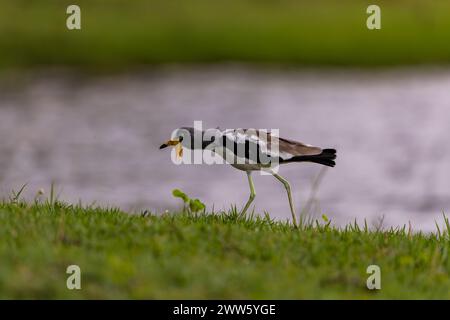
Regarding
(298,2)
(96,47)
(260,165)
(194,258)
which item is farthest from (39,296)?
(298,2)

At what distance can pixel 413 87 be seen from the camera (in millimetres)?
34156

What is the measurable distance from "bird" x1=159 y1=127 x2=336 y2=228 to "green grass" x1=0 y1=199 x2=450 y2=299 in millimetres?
622

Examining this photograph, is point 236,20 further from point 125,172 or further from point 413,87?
point 125,172

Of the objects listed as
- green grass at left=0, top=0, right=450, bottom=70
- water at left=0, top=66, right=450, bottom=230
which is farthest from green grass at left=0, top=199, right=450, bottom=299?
green grass at left=0, top=0, right=450, bottom=70

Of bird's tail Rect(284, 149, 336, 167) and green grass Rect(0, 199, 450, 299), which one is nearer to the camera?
green grass Rect(0, 199, 450, 299)

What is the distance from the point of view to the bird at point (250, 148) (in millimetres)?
8586

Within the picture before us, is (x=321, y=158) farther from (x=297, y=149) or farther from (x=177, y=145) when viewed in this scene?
(x=177, y=145)

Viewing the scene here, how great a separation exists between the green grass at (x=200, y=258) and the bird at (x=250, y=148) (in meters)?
0.62

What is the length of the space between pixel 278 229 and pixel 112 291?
2.65 m

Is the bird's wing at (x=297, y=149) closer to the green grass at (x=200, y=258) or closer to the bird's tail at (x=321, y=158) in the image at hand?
the bird's tail at (x=321, y=158)

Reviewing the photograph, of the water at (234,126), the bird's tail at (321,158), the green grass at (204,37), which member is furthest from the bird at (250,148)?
the green grass at (204,37)

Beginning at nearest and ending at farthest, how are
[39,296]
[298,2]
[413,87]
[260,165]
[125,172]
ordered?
[39,296]
[260,165]
[125,172]
[413,87]
[298,2]

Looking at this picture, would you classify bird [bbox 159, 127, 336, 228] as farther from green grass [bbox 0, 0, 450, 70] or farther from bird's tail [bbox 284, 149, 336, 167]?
green grass [bbox 0, 0, 450, 70]

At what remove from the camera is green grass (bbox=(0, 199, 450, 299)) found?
22.7 ft
